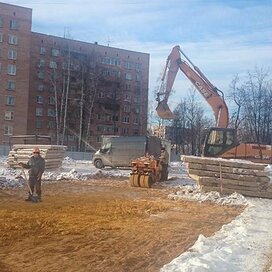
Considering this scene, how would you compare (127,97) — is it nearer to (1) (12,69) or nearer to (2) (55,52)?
(2) (55,52)

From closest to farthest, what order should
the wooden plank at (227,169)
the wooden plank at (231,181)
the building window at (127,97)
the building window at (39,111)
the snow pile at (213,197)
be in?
the snow pile at (213,197) → the wooden plank at (227,169) → the wooden plank at (231,181) → the building window at (39,111) → the building window at (127,97)

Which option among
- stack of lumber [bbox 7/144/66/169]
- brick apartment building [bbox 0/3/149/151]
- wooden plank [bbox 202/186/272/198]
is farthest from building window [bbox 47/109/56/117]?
wooden plank [bbox 202/186/272/198]

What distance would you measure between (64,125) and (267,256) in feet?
181

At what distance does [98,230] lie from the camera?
10062mm

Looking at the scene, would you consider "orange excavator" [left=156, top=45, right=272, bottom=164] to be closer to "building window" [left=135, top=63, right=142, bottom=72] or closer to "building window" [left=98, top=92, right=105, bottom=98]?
"building window" [left=98, top=92, right=105, bottom=98]

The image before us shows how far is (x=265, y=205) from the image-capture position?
1557cm

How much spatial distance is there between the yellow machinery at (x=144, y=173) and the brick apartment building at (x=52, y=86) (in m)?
40.1

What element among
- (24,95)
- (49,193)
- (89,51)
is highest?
(89,51)

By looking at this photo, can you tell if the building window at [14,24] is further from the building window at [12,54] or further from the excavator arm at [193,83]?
the excavator arm at [193,83]

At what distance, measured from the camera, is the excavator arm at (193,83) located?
26.7 m

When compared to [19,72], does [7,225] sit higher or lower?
lower

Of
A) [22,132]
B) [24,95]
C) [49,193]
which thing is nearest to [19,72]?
[24,95]

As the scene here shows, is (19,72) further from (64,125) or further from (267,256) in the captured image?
(267,256)

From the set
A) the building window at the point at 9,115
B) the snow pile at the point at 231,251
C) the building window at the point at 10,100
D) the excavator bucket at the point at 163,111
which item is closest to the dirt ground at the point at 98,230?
the snow pile at the point at 231,251
